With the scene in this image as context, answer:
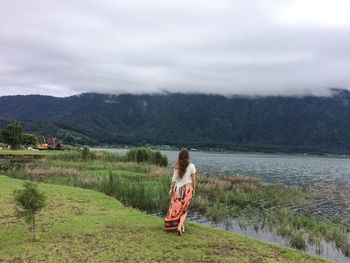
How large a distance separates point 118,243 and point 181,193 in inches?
102

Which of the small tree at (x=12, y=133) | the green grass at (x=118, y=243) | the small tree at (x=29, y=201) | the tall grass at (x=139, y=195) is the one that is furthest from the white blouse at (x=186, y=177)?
the small tree at (x=12, y=133)

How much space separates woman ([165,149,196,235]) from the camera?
42.5 feet

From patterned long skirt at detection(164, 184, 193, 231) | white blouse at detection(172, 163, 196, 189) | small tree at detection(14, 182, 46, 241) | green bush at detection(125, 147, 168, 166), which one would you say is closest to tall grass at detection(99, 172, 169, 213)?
patterned long skirt at detection(164, 184, 193, 231)

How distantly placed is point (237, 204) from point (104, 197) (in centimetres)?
1058

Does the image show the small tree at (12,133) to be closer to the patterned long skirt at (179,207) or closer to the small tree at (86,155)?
the small tree at (86,155)

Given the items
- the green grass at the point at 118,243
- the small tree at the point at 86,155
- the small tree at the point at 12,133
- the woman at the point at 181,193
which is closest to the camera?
the green grass at the point at 118,243

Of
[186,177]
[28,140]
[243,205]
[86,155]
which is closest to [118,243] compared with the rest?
[186,177]

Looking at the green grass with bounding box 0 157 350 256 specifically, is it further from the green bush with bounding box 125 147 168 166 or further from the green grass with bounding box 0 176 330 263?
the green bush with bounding box 125 147 168 166

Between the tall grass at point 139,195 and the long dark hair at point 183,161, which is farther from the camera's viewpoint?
the tall grass at point 139,195

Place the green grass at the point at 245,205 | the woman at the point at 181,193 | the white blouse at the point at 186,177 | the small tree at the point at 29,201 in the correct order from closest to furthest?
the small tree at the point at 29,201 → the woman at the point at 181,193 → the white blouse at the point at 186,177 → the green grass at the point at 245,205

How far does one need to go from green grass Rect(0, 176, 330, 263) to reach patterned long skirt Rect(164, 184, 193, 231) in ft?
1.34

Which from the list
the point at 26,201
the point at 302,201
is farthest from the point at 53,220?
the point at 302,201

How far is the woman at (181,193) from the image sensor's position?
13.0m

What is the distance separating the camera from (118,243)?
Result: 11.7 meters
